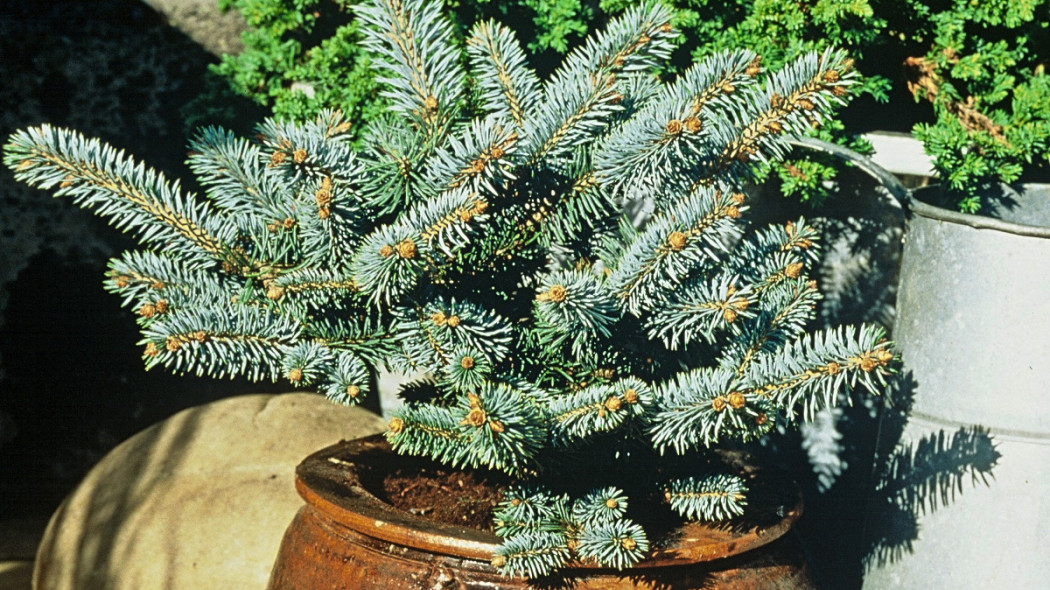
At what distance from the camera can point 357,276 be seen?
1268 mm

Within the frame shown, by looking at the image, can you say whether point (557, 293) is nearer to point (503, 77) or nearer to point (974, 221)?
point (503, 77)

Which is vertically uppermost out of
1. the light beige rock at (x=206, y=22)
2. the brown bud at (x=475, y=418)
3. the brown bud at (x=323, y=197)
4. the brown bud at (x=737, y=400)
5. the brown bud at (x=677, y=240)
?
the light beige rock at (x=206, y=22)

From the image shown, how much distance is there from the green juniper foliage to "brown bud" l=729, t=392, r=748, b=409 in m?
0.02

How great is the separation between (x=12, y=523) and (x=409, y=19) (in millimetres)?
2442

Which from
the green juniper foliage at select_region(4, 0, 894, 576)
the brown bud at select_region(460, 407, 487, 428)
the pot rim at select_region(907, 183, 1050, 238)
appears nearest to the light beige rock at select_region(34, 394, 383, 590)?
the green juniper foliage at select_region(4, 0, 894, 576)

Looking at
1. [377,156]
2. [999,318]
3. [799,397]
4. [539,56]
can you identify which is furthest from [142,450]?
[999,318]

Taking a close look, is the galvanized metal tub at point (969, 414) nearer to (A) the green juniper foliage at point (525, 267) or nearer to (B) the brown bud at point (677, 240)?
(A) the green juniper foliage at point (525, 267)

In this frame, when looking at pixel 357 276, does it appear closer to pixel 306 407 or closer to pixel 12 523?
pixel 306 407

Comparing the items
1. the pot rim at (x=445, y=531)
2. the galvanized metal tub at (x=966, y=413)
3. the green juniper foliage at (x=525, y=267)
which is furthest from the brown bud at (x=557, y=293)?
the galvanized metal tub at (x=966, y=413)

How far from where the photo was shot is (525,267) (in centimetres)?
156

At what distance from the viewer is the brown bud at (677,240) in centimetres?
126

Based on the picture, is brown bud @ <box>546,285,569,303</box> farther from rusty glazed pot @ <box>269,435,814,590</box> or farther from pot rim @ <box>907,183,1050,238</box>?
pot rim @ <box>907,183,1050,238</box>

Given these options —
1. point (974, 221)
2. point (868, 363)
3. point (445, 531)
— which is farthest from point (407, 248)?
point (974, 221)

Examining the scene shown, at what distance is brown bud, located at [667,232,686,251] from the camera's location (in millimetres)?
1265
